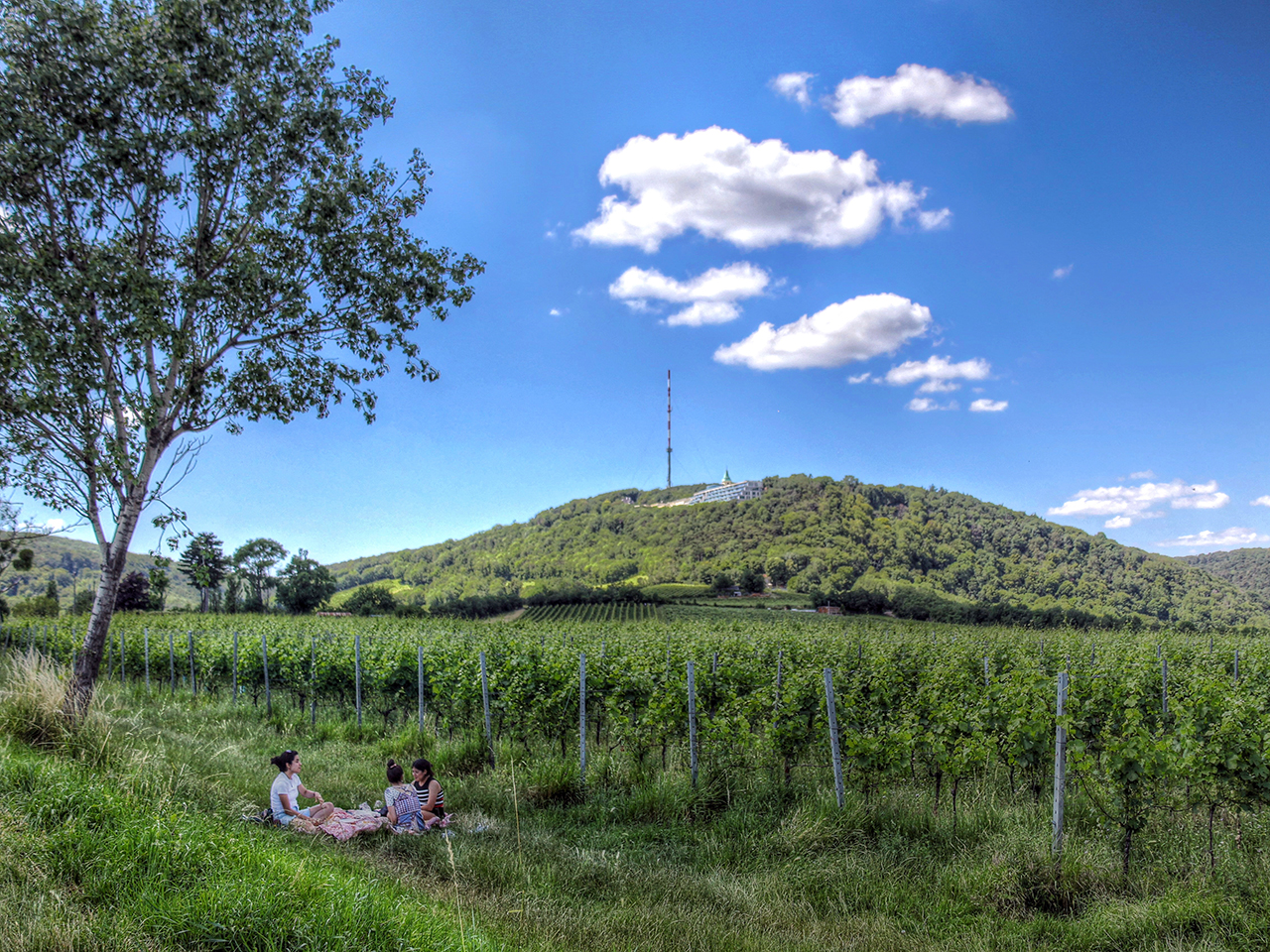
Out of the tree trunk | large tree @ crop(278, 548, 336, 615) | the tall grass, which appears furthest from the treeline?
the tall grass

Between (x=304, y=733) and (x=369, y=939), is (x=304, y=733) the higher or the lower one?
the lower one

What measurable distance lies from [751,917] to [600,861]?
1465 mm

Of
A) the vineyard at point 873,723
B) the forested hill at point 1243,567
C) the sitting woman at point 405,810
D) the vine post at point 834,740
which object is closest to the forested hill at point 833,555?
the forested hill at point 1243,567

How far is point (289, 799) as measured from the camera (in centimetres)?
654

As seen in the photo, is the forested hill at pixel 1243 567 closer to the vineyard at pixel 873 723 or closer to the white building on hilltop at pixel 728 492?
the white building on hilltop at pixel 728 492

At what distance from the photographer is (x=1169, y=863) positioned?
5.18m

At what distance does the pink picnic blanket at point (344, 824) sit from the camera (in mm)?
6227

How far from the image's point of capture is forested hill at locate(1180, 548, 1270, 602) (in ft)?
383

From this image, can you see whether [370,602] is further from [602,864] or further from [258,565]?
[602,864]

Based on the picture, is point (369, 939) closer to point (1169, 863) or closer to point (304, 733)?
point (1169, 863)

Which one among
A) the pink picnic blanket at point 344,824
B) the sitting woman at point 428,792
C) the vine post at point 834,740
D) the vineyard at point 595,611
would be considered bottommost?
the vineyard at point 595,611

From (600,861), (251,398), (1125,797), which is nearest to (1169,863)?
(1125,797)

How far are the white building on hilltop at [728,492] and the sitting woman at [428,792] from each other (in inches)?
5898

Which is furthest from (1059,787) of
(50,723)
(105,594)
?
(105,594)
